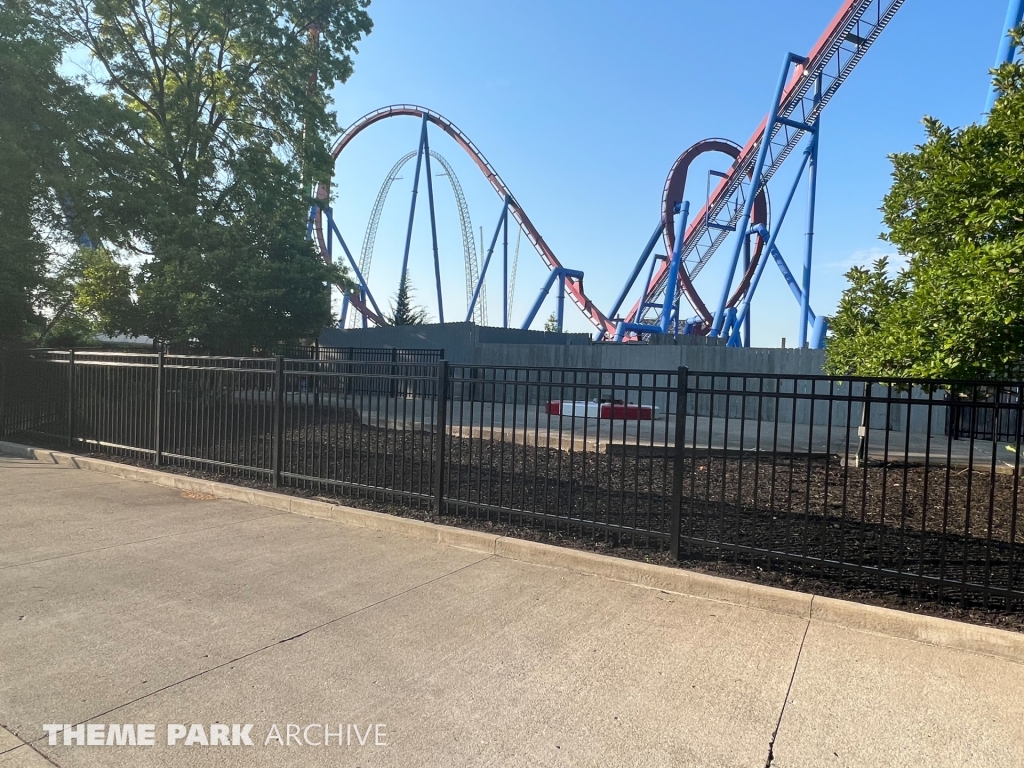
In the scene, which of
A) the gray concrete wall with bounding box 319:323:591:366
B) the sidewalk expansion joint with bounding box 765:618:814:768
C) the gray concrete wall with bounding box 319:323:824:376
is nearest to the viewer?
the sidewalk expansion joint with bounding box 765:618:814:768

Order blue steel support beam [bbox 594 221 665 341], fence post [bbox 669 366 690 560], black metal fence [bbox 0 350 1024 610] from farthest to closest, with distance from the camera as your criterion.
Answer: blue steel support beam [bbox 594 221 665 341] → fence post [bbox 669 366 690 560] → black metal fence [bbox 0 350 1024 610]

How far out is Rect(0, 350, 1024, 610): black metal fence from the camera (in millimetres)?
5184

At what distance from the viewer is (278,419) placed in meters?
8.48

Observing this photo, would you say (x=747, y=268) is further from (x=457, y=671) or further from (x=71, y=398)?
(x=457, y=671)

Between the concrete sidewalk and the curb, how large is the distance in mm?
103

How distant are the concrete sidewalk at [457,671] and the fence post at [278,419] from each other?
258 centimetres

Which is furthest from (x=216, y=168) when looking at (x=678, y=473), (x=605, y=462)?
(x=678, y=473)

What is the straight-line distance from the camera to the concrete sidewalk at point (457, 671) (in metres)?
3.14

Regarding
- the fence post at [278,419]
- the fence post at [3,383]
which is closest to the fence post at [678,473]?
the fence post at [278,419]

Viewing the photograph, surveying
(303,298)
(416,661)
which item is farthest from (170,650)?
(303,298)

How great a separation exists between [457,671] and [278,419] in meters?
5.44

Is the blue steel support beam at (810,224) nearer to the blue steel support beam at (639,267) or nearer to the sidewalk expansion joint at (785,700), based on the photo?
the blue steel support beam at (639,267)

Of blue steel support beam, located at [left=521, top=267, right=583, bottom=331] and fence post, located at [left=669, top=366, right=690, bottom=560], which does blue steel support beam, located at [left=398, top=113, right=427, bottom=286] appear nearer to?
blue steel support beam, located at [left=521, top=267, right=583, bottom=331]

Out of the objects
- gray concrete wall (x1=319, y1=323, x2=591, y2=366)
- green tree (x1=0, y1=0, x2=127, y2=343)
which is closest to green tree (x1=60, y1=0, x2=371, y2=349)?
green tree (x1=0, y1=0, x2=127, y2=343)
